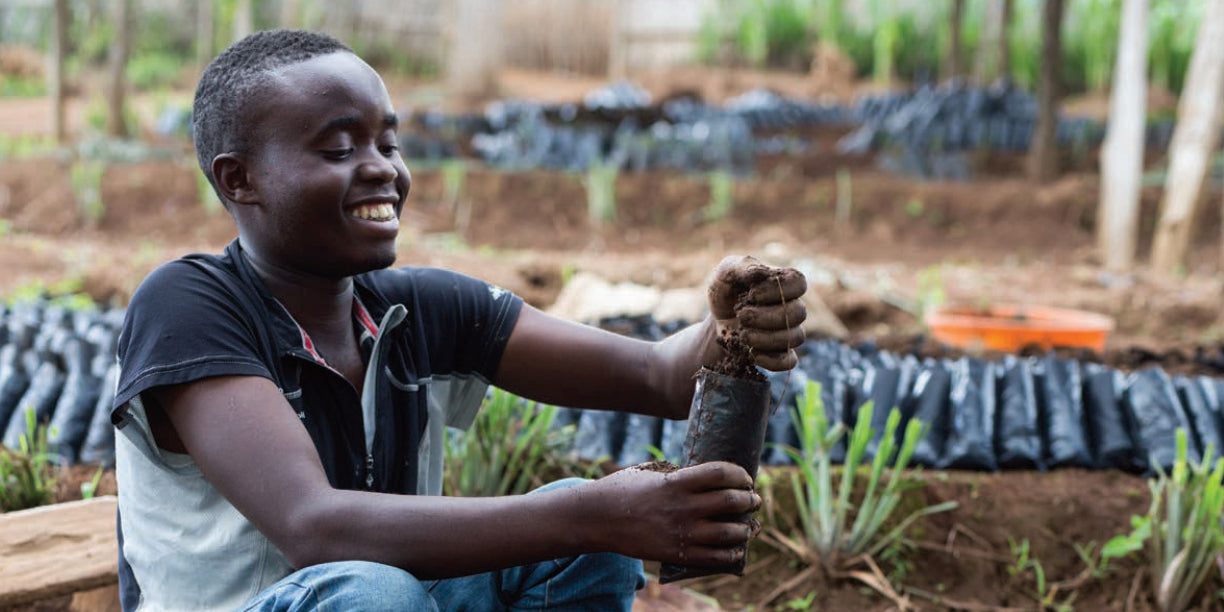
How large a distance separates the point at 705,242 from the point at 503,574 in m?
7.20

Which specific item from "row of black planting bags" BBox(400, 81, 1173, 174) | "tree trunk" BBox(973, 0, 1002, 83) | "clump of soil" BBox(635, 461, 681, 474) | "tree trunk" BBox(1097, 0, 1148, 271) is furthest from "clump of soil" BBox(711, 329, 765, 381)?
"tree trunk" BBox(973, 0, 1002, 83)

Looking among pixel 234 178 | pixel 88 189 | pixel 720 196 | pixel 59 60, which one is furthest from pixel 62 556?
pixel 59 60

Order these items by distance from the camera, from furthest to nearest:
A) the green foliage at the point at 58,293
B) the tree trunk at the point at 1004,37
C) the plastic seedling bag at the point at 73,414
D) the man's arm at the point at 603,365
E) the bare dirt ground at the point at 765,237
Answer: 1. the tree trunk at the point at 1004,37
2. the bare dirt ground at the point at 765,237
3. the green foliage at the point at 58,293
4. the plastic seedling bag at the point at 73,414
5. the man's arm at the point at 603,365

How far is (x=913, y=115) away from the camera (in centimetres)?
1031

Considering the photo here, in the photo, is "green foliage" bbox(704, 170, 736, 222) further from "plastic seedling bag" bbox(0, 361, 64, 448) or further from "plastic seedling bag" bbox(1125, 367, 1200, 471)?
"plastic seedling bag" bbox(0, 361, 64, 448)

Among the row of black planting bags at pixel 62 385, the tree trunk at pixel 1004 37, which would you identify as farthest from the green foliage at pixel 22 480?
the tree trunk at pixel 1004 37

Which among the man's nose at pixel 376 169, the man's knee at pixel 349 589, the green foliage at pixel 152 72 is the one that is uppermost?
the man's nose at pixel 376 169

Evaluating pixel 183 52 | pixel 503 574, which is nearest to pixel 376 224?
pixel 503 574

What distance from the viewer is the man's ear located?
155 cm

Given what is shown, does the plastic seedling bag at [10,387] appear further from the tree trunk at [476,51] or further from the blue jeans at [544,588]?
the tree trunk at [476,51]

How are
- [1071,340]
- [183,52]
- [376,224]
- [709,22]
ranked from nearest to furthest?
[376,224], [1071,340], [709,22], [183,52]

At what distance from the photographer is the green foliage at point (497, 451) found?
254 centimetres

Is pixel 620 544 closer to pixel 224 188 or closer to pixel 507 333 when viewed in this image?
pixel 507 333

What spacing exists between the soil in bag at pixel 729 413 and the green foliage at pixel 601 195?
7.23 metres
